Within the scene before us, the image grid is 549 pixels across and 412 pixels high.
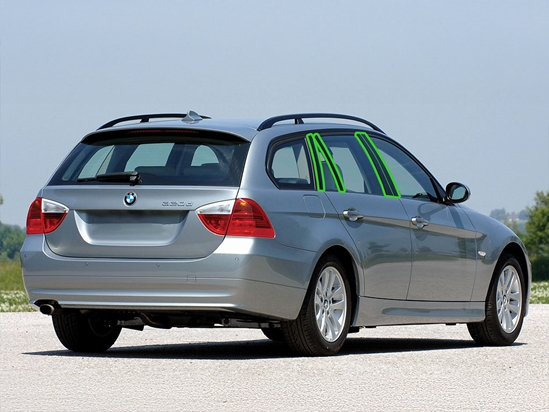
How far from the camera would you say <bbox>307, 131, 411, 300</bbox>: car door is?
9438 millimetres

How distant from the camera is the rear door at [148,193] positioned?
8.53m

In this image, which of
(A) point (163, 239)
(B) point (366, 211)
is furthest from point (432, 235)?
(A) point (163, 239)

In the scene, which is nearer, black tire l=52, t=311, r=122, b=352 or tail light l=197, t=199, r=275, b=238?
tail light l=197, t=199, r=275, b=238

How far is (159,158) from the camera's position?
9.03 m

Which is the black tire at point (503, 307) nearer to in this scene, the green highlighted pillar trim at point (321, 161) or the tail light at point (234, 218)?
the green highlighted pillar trim at point (321, 161)

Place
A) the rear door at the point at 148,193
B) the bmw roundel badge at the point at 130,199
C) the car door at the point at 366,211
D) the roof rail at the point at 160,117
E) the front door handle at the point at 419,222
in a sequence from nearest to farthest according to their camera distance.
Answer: the rear door at the point at 148,193 < the bmw roundel badge at the point at 130,199 < the car door at the point at 366,211 < the roof rail at the point at 160,117 < the front door handle at the point at 419,222

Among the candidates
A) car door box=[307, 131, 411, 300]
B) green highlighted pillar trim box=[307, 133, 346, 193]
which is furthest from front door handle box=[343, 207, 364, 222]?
green highlighted pillar trim box=[307, 133, 346, 193]

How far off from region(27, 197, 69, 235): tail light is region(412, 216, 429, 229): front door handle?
9.83 feet

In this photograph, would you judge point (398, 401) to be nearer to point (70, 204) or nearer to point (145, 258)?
point (145, 258)

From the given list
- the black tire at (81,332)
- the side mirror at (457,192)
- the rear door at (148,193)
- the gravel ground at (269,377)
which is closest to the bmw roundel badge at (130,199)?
the rear door at (148,193)

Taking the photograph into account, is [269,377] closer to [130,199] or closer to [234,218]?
[234,218]

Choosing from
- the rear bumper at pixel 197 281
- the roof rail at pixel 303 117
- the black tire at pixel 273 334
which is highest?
the roof rail at pixel 303 117

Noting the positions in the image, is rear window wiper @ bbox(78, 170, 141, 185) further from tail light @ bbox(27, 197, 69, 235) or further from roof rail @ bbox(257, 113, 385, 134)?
roof rail @ bbox(257, 113, 385, 134)

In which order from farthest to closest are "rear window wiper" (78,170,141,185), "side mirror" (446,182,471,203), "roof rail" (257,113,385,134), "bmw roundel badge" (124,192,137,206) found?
"side mirror" (446,182,471,203) < "roof rail" (257,113,385,134) < "rear window wiper" (78,170,141,185) < "bmw roundel badge" (124,192,137,206)
